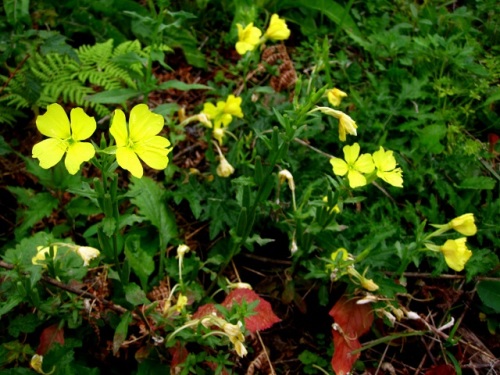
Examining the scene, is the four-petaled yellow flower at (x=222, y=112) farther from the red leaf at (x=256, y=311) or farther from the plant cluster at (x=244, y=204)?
the red leaf at (x=256, y=311)

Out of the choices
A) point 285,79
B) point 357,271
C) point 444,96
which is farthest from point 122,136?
point 444,96

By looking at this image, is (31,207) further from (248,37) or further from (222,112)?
(248,37)

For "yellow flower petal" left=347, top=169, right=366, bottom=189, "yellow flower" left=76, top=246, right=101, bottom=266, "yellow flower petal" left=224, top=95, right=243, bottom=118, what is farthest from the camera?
"yellow flower petal" left=224, top=95, right=243, bottom=118

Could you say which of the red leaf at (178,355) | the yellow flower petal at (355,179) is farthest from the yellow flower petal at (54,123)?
the yellow flower petal at (355,179)

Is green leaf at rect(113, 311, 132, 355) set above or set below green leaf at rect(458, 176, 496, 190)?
below

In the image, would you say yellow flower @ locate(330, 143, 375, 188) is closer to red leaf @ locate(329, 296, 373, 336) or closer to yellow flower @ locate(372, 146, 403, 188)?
yellow flower @ locate(372, 146, 403, 188)

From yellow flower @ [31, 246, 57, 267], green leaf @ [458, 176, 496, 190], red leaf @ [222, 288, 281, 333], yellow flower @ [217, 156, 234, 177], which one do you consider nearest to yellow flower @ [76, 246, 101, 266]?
yellow flower @ [31, 246, 57, 267]

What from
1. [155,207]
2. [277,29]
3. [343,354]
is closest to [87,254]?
[155,207]
